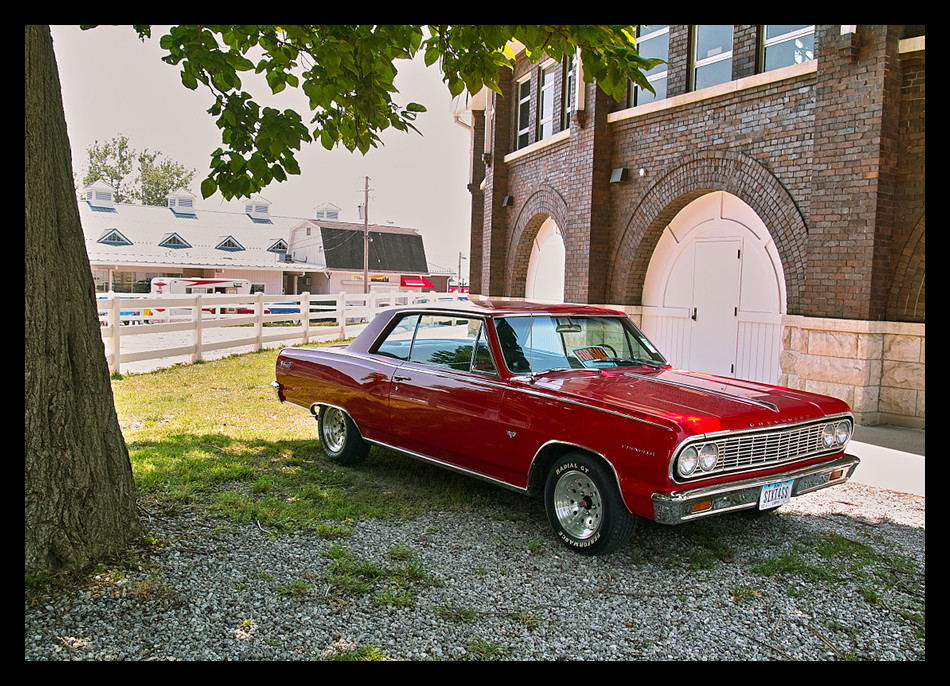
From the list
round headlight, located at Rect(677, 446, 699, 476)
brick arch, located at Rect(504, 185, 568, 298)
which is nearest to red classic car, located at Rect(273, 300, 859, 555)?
round headlight, located at Rect(677, 446, 699, 476)

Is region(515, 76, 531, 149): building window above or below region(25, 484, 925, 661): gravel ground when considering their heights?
above

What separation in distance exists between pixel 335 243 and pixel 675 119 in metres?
38.6

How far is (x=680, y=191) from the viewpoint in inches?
467

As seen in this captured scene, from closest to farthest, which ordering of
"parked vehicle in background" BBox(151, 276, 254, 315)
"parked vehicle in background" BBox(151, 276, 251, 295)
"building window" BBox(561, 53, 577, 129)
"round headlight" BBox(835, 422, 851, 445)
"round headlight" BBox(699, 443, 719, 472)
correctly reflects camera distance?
"round headlight" BBox(699, 443, 719, 472) < "round headlight" BBox(835, 422, 851, 445) < "building window" BBox(561, 53, 577, 129) < "parked vehicle in background" BBox(151, 276, 254, 315) < "parked vehicle in background" BBox(151, 276, 251, 295)

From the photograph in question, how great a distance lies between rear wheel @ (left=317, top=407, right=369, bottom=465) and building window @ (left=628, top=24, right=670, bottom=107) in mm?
8514

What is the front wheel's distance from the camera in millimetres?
4477

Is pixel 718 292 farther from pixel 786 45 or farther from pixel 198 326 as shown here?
pixel 198 326

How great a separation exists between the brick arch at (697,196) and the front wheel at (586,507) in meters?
6.52

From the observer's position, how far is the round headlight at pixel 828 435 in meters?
4.98

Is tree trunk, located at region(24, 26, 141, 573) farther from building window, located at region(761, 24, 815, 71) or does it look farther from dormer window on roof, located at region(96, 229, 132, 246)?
dormer window on roof, located at region(96, 229, 132, 246)

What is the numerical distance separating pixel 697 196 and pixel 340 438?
797 cm

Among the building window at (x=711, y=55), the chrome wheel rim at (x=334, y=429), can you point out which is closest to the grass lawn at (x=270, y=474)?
the chrome wheel rim at (x=334, y=429)
